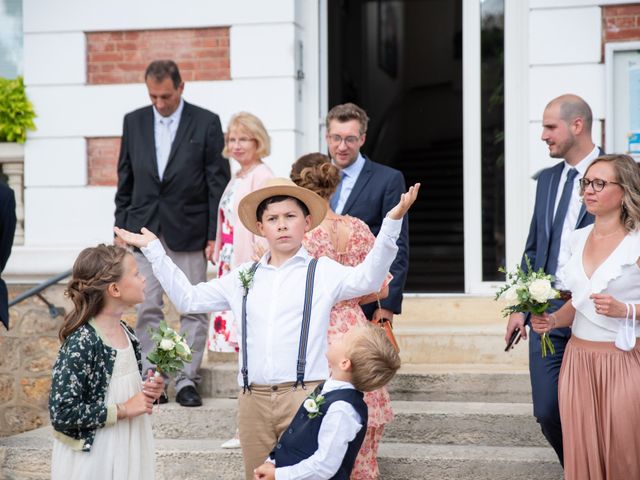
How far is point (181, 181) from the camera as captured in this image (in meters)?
6.63

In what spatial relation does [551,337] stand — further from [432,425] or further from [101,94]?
[101,94]

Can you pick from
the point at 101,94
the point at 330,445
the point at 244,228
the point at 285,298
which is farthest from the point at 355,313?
the point at 101,94

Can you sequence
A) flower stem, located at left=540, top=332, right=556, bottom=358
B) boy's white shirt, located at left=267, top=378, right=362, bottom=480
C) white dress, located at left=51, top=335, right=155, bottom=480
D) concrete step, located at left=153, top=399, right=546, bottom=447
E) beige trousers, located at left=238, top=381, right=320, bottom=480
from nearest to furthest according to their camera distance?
boy's white shirt, located at left=267, top=378, right=362, bottom=480 < white dress, located at left=51, top=335, right=155, bottom=480 < beige trousers, located at left=238, top=381, right=320, bottom=480 < flower stem, located at left=540, top=332, right=556, bottom=358 < concrete step, located at left=153, top=399, right=546, bottom=447

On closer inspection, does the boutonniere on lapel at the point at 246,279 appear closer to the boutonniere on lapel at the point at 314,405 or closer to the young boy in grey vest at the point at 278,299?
the young boy in grey vest at the point at 278,299

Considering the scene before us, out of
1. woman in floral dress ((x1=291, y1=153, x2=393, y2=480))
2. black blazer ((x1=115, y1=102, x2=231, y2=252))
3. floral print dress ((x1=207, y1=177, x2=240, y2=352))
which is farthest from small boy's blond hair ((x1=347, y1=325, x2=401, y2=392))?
black blazer ((x1=115, y1=102, x2=231, y2=252))

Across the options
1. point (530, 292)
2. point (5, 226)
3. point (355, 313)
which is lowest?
point (355, 313)

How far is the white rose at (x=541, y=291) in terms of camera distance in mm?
4590

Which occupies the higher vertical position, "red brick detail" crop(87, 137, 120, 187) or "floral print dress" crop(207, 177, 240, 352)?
"red brick detail" crop(87, 137, 120, 187)

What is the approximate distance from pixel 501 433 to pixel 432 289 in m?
3.12

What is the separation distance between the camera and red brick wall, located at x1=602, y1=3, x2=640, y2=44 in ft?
24.4

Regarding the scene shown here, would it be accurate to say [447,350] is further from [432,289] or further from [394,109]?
[394,109]

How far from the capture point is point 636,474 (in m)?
4.58

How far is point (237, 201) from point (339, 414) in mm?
2759

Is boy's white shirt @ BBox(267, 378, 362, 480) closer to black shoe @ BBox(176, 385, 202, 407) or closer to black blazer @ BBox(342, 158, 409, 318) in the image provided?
black blazer @ BBox(342, 158, 409, 318)
